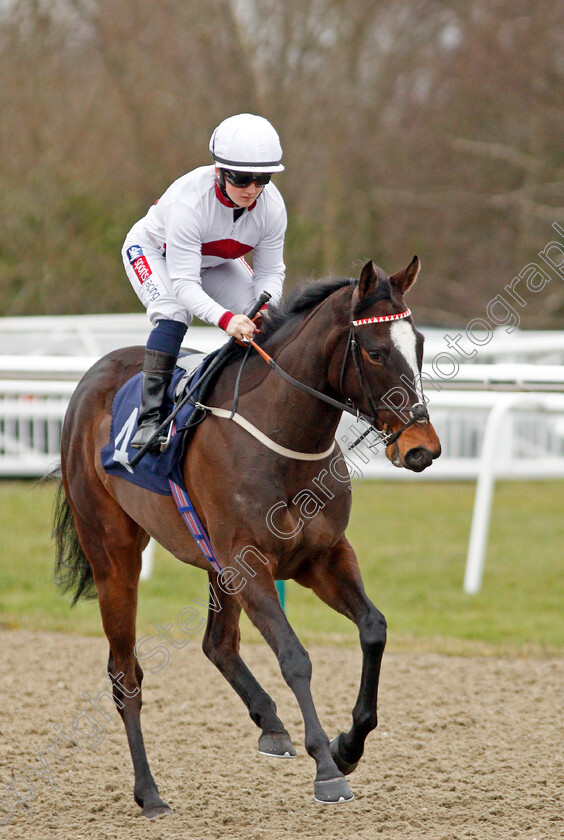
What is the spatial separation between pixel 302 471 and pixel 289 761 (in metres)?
1.52

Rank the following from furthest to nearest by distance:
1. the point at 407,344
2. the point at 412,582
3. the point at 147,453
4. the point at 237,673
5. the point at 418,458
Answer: the point at 412,582 → the point at 237,673 → the point at 147,453 → the point at 407,344 → the point at 418,458

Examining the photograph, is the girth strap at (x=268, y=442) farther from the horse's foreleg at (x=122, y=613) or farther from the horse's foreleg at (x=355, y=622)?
the horse's foreleg at (x=122, y=613)

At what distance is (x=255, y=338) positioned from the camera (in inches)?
146

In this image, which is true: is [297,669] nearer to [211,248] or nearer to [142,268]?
[211,248]

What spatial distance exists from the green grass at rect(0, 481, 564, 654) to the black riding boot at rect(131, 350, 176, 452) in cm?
289

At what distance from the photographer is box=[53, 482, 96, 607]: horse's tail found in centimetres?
461

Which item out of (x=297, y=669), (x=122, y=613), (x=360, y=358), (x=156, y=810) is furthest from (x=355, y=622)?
(x=122, y=613)

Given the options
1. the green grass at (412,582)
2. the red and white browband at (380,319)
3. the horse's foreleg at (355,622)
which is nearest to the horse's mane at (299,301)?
the red and white browband at (380,319)

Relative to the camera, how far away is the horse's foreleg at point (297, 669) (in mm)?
3125

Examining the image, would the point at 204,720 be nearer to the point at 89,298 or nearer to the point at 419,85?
the point at 89,298

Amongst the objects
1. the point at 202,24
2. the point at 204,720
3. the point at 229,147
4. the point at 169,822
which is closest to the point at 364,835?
the point at 169,822

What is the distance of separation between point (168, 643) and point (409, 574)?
232cm

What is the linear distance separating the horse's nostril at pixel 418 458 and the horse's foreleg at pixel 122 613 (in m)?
1.63

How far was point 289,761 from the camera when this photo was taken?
437cm
